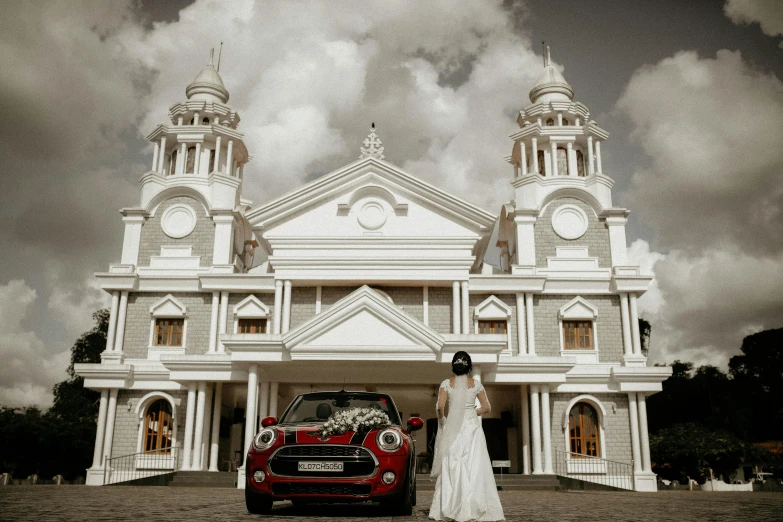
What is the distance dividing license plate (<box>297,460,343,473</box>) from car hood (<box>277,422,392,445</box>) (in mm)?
242

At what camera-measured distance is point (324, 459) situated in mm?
7766

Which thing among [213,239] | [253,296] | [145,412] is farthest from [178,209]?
[145,412]

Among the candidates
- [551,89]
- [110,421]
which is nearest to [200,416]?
[110,421]

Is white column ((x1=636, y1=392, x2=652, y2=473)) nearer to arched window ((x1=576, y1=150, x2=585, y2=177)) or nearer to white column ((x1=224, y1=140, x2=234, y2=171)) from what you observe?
arched window ((x1=576, y1=150, x2=585, y2=177))

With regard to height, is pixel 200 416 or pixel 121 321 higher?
pixel 121 321

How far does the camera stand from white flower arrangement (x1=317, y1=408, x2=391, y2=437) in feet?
26.2

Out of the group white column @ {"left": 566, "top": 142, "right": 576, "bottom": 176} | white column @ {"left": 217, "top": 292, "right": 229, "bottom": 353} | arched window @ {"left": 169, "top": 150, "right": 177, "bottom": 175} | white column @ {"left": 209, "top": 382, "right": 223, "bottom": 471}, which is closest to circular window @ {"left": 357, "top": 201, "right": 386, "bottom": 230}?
white column @ {"left": 217, "top": 292, "right": 229, "bottom": 353}

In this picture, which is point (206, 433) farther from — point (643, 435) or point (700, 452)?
point (700, 452)

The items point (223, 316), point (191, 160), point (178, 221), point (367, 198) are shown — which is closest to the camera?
point (223, 316)

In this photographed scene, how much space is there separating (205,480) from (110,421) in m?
6.61

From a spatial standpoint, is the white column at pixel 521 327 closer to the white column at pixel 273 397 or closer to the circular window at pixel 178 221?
the white column at pixel 273 397

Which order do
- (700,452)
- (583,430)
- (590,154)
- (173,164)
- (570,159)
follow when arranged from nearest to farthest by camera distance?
(583,430)
(590,154)
(570,159)
(173,164)
(700,452)

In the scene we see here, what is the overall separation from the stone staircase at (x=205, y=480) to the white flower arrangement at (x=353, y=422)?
13219mm

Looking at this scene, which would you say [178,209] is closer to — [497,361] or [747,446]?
[497,361]
